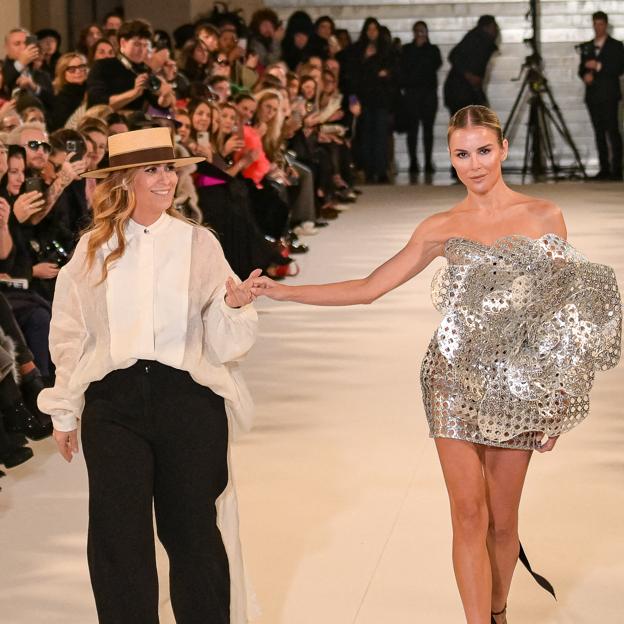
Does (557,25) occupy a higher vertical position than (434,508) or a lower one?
higher

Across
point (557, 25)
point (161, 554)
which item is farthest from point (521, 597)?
point (557, 25)

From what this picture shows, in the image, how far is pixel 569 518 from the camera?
210 inches

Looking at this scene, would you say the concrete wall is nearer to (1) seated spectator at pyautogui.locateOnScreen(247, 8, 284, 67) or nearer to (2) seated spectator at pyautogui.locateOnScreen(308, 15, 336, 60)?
(2) seated spectator at pyautogui.locateOnScreen(308, 15, 336, 60)

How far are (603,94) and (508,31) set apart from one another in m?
2.70

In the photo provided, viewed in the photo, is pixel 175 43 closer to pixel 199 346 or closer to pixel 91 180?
pixel 91 180

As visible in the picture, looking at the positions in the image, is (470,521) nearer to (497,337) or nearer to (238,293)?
(497,337)

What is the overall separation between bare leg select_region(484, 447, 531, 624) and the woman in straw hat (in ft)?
2.20

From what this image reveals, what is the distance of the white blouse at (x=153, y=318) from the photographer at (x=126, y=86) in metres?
6.41

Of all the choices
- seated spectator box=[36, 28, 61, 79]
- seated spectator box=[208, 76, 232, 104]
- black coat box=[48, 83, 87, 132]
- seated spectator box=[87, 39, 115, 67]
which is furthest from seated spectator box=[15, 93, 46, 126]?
seated spectator box=[36, 28, 61, 79]

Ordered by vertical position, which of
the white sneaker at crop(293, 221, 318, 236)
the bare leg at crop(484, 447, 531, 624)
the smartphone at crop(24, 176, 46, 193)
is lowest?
the white sneaker at crop(293, 221, 318, 236)

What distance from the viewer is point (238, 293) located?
12.1 ft

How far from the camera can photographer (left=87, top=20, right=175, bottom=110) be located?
1008 cm

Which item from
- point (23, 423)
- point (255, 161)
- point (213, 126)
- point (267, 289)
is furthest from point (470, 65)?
point (267, 289)

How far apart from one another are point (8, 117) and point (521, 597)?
4.57 metres
